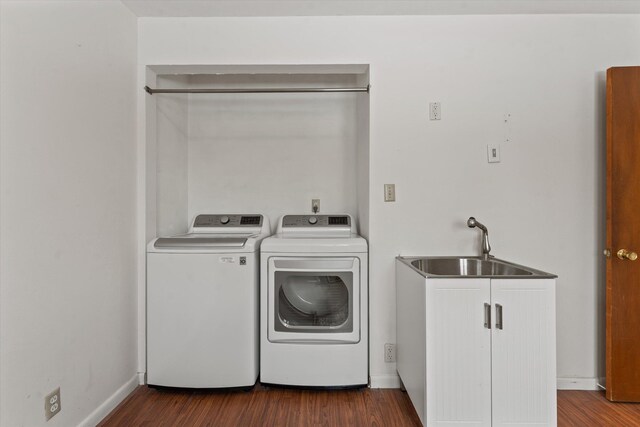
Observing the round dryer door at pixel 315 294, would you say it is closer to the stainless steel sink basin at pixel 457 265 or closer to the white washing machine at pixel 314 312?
the white washing machine at pixel 314 312

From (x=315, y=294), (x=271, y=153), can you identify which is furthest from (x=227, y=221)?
(x=315, y=294)

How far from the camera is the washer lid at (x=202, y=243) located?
2193 millimetres

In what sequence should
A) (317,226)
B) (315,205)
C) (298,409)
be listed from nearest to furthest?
(298,409), (317,226), (315,205)

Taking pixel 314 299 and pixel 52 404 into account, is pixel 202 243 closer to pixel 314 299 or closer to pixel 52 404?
pixel 314 299

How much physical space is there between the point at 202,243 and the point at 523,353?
1826mm

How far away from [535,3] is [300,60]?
1.50 m

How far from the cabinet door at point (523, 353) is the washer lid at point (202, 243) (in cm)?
145

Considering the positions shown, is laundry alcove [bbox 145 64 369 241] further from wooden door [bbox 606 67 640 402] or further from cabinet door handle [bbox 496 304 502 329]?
wooden door [bbox 606 67 640 402]

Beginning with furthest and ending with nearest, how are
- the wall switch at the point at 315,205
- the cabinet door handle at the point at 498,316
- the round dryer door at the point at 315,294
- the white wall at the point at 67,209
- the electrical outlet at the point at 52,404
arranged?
the wall switch at the point at 315,205 → the round dryer door at the point at 315,294 → the cabinet door handle at the point at 498,316 → the electrical outlet at the point at 52,404 → the white wall at the point at 67,209

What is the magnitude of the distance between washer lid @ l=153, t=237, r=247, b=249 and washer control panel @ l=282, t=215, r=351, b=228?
516mm

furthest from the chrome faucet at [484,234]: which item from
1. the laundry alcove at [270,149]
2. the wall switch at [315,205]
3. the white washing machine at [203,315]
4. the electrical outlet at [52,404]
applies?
the electrical outlet at [52,404]

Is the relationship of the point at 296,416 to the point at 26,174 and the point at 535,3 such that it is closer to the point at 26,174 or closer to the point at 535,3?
the point at 26,174

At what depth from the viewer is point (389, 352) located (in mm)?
2301

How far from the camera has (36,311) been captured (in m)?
1.47
